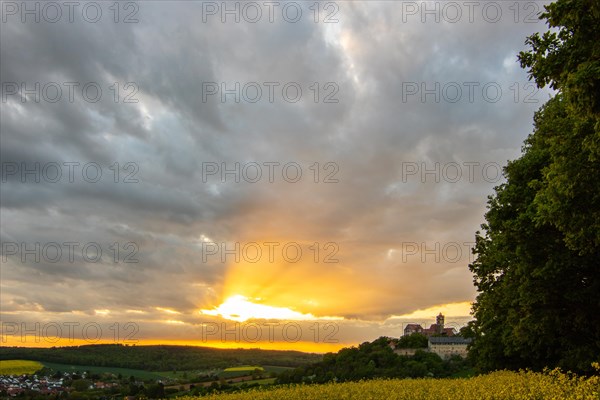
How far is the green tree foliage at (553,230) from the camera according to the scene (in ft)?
44.4

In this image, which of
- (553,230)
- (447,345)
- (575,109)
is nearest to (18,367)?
(553,230)

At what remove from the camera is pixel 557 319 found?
23.8 meters

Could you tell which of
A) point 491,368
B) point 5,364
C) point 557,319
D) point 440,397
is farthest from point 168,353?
point 440,397

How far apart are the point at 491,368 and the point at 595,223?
1912 cm

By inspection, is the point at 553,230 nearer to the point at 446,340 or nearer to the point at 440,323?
the point at 446,340

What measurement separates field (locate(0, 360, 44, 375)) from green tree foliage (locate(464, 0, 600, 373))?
112ft

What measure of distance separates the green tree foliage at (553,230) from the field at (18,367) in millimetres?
34209

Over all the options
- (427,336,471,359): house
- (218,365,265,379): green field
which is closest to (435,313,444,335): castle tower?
(427,336,471,359): house

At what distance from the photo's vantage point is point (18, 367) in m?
39.0

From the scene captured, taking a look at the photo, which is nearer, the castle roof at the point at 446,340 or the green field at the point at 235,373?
the green field at the point at 235,373

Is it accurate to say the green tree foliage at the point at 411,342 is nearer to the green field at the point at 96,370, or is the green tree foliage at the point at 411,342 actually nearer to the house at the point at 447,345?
the house at the point at 447,345

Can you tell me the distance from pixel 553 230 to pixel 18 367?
40785 millimetres

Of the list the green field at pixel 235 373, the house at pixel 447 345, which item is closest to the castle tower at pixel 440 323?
the house at pixel 447 345

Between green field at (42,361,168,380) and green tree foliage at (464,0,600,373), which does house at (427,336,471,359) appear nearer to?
green field at (42,361,168,380)
